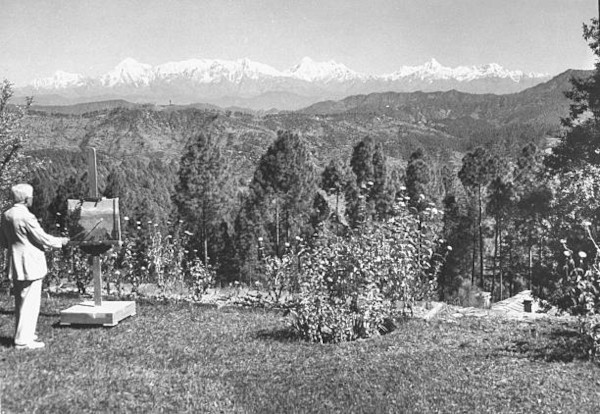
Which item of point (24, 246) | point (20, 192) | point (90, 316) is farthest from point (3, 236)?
point (90, 316)

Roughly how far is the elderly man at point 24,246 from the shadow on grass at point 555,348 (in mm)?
6645

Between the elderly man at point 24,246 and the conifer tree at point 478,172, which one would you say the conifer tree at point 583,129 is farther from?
the elderly man at point 24,246

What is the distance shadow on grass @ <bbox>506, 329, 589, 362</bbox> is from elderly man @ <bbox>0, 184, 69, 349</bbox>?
21.8ft

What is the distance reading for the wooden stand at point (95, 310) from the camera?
361 inches

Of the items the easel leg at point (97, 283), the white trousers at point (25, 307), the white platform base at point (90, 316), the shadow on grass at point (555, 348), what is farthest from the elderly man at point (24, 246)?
the shadow on grass at point (555, 348)

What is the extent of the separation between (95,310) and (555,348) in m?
7.28

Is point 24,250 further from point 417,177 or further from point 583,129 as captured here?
point 417,177

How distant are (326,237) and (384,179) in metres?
33.6

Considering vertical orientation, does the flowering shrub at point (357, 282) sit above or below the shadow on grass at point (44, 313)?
above

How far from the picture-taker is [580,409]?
566 cm

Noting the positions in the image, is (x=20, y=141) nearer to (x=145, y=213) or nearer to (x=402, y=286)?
(x=402, y=286)

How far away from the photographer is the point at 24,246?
7234 mm

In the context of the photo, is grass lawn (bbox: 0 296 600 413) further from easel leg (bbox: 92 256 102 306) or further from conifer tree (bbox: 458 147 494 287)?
conifer tree (bbox: 458 147 494 287)

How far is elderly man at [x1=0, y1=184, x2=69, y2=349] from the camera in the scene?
7.16 meters
